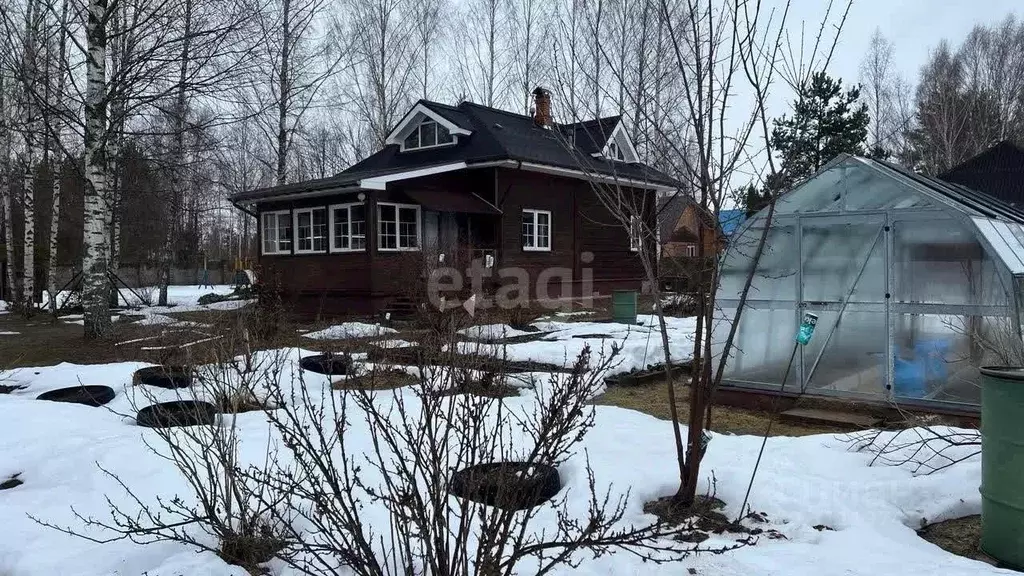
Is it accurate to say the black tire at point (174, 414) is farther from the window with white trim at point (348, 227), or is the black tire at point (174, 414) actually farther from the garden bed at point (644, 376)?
the window with white trim at point (348, 227)

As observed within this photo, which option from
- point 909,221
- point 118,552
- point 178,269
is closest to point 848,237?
point 909,221

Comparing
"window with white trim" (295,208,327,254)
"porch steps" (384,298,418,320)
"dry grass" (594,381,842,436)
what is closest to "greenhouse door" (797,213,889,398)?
"dry grass" (594,381,842,436)

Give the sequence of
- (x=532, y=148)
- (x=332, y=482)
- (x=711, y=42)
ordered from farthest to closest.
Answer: (x=532, y=148), (x=711, y=42), (x=332, y=482)

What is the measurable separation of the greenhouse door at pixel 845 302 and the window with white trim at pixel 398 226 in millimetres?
10245

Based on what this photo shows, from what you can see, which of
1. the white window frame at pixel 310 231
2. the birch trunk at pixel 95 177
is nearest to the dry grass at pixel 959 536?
the birch trunk at pixel 95 177

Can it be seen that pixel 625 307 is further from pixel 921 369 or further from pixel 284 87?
pixel 284 87

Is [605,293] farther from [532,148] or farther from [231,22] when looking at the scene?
[231,22]

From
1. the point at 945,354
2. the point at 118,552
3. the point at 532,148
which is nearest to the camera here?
the point at 118,552

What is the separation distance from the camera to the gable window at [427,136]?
20078 mm

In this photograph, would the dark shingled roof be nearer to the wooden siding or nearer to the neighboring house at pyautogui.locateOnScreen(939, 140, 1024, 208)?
the wooden siding

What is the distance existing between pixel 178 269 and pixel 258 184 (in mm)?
8734

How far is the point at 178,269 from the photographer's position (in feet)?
139

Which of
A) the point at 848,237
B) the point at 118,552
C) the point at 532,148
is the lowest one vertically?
the point at 118,552

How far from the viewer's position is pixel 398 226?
1642 centimetres
